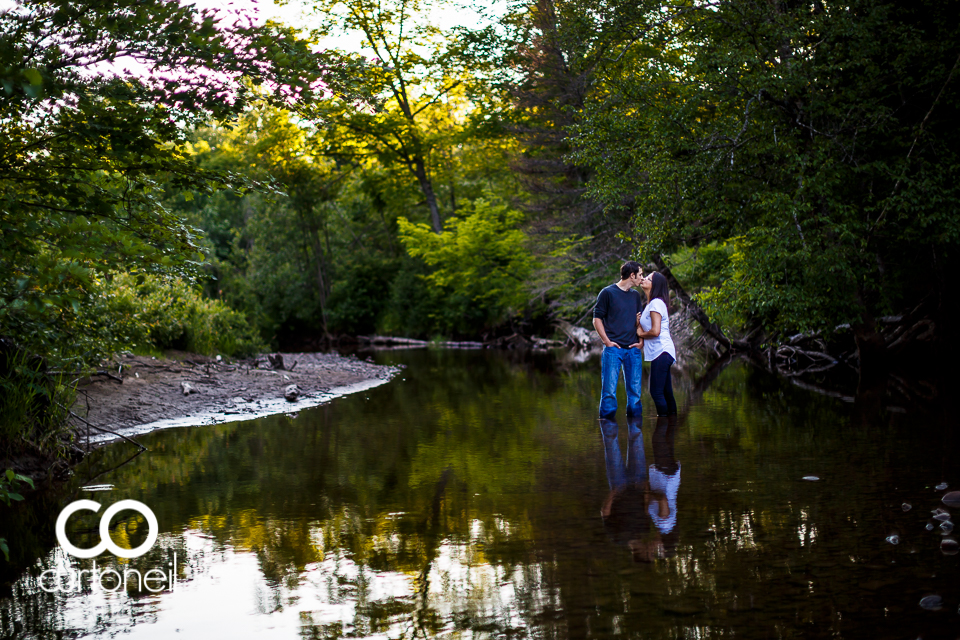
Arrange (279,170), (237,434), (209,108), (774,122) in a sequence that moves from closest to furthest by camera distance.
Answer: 1. (209,108)
2. (237,434)
3. (774,122)
4. (279,170)

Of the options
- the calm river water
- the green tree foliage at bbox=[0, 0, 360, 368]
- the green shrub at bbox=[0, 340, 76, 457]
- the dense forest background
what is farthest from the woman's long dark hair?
the green shrub at bbox=[0, 340, 76, 457]

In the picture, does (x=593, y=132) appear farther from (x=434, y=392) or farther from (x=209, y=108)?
(x=209, y=108)

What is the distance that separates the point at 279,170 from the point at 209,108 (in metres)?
37.8

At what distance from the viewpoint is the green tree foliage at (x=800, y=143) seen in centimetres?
1471

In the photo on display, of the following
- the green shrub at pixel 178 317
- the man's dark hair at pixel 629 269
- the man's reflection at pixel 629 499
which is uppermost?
the green shrub at pixel 178 317

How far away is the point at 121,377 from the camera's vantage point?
1317 cm

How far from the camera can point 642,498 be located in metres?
6.45

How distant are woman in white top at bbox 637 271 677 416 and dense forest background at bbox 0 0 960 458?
14.6ft

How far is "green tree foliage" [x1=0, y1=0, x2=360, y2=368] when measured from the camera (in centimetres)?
558

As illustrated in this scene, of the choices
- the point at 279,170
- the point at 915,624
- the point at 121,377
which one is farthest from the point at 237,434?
the point at 279,170

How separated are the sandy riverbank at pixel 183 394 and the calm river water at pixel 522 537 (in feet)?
4.20

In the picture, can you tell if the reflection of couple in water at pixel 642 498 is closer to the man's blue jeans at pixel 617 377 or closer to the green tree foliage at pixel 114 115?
the man's blue jeans at pixel 617 377

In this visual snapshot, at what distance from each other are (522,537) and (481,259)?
35807 mm

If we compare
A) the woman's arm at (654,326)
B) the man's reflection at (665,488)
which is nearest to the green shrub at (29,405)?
the man's reflection at (665,488)
